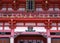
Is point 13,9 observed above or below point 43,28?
above

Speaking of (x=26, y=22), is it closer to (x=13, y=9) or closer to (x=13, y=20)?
(x=13, y=20)

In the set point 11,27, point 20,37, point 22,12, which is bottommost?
point 20,37

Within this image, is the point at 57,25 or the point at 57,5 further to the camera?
the point at 57,5

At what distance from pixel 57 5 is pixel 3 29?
18.8 ft

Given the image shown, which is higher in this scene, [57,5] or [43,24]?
[57,5]

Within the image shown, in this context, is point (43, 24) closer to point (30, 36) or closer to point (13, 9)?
point (30, 36)

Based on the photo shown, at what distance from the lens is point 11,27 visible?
684 inches

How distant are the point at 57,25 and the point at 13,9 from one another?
461 centimetres

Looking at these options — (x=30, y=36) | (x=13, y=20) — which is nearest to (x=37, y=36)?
(x=30, y=36)

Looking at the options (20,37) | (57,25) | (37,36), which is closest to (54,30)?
(57,25)

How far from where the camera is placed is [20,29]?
17.5m

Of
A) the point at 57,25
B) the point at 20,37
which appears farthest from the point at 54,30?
the point at 20,37

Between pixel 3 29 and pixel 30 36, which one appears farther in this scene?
pixel 30 36

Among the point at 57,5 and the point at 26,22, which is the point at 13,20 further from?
the point at 57,5
